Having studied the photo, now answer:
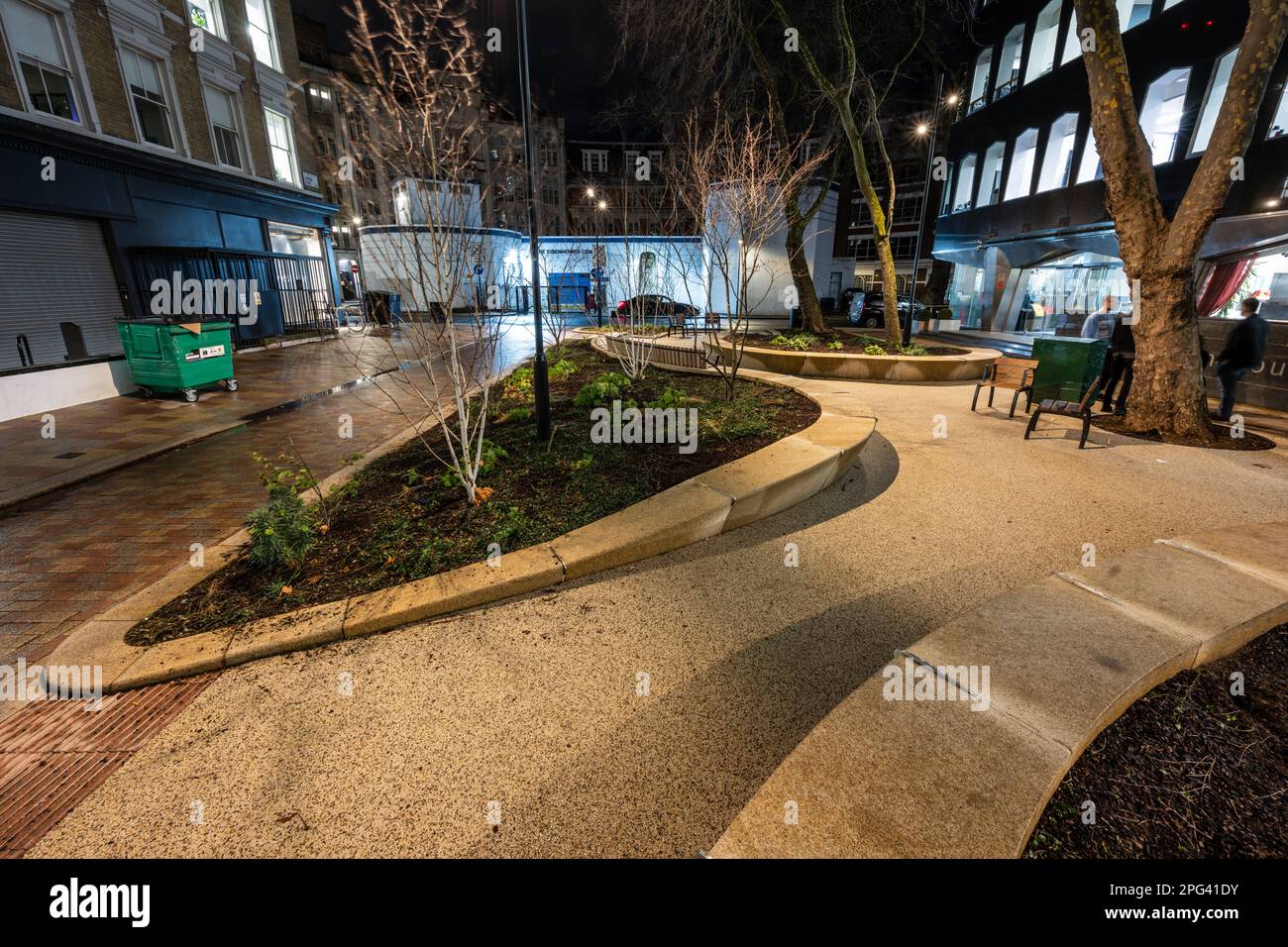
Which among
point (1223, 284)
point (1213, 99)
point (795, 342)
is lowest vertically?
point (795, 342)

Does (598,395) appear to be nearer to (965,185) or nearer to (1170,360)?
(1170,360)

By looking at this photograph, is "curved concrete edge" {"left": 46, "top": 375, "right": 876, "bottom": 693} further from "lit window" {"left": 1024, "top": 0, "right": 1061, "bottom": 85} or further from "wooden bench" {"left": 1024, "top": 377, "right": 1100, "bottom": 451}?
"lit window" {"left": 1024, "top": 0, "right": 1061, "bottom": 85}

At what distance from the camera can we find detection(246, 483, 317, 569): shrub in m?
3.85

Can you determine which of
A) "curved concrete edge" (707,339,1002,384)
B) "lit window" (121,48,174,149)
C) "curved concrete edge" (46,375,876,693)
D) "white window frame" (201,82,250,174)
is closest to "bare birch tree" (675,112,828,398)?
"curved concrete edge" (707,339,1002,384)

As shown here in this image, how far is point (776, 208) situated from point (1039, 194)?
65.4ft

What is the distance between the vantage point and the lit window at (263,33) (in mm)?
17938

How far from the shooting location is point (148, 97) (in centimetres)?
1412

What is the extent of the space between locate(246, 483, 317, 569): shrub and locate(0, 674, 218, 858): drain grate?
99 centimetres

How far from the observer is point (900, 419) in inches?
337

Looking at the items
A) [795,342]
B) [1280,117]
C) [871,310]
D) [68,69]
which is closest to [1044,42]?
[871,310]

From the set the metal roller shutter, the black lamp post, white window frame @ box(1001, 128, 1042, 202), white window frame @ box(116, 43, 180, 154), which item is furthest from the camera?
white window frame @ box(1001, 128, 1042, 202)

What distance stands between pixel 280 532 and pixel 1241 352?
12.2 m

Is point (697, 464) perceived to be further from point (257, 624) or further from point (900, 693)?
point (257, 624)

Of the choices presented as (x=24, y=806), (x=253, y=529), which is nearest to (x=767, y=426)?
(x=253, y=529)
